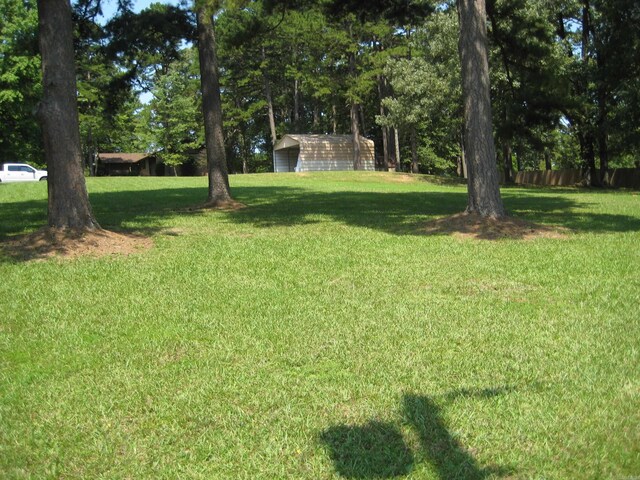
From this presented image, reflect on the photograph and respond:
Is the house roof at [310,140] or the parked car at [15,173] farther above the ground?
the house roof at [310,140]

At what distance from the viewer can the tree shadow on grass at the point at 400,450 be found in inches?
118

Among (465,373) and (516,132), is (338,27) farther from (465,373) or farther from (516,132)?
(465,373)

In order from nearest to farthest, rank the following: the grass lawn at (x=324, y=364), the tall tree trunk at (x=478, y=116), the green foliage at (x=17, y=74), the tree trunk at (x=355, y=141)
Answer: the grass lawn at (x=324, y=364), the tall tree trunk at (x=478, y=116), the green foliage at (x=17, y=74), the tree trunk at (x=355, y=141)

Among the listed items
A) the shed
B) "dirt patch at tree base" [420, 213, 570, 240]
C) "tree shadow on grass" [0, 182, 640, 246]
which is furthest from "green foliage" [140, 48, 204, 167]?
"dirt patch at tree base" [420, 213, 570, 240]

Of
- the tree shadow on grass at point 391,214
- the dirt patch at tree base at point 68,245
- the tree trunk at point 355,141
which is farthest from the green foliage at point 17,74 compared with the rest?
the dirt patch at tree base at point 68,245

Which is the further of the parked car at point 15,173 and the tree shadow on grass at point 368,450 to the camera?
the parked car at point 15,173

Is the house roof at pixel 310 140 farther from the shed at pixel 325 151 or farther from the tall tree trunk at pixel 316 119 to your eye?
the tall tree trunk at pixel 316 119

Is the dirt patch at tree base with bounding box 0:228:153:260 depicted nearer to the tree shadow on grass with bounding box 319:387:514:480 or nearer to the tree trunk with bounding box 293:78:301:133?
the tree shadow on grass with bounding box 319:387:514:480

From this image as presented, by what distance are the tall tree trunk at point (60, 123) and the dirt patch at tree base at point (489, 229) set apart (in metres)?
5.84

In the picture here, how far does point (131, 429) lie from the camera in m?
3.47

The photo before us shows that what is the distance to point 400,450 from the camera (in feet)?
10.5

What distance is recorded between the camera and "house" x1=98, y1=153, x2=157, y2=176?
59.7 meters

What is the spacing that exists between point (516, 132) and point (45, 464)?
14.2 m

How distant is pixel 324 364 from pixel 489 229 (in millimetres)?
6582
